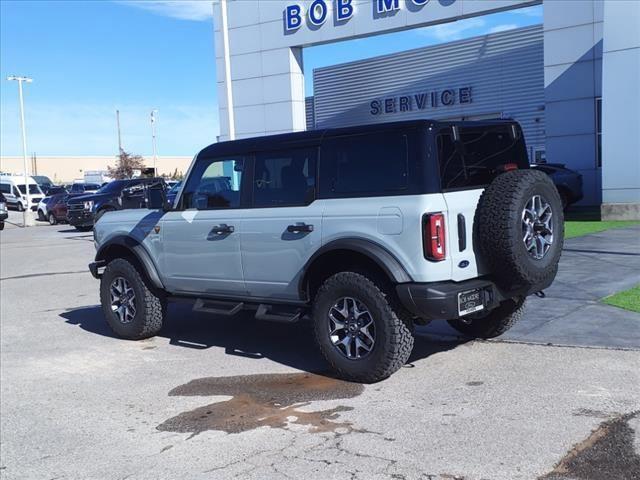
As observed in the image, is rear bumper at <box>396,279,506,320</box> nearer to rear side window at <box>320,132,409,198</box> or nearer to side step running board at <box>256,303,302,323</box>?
rear side window at <box>320,132,409,198</box>

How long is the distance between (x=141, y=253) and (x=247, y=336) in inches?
60.9

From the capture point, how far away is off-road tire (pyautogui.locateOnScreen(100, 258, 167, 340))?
7.75 meters

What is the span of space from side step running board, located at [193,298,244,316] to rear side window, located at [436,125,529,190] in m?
2.56

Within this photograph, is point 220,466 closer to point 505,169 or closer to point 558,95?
point 505,169

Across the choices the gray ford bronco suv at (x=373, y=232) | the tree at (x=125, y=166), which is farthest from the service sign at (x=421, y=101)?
the tree at (x=125, y=166)

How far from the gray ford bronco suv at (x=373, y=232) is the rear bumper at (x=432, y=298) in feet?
0.03

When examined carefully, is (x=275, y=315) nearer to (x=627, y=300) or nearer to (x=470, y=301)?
(x=470, y=301)

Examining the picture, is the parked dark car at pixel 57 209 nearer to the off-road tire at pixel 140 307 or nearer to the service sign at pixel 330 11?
the service sign at pixel 330 11

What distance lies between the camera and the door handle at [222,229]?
6.70 m

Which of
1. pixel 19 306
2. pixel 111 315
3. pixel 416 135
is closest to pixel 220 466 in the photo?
pixel 416 135

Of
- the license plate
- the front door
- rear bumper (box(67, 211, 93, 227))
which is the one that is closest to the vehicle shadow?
the front door

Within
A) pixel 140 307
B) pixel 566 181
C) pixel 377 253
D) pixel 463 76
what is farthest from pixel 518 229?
pixel 463 76

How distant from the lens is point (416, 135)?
5.41 m

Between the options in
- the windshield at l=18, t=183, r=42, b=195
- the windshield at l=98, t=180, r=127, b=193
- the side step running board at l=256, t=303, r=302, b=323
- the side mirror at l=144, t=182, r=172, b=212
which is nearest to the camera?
the side step running board at l=256, t=303, r=302, b=323
